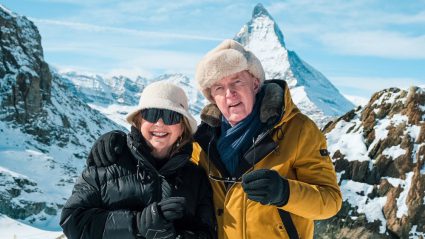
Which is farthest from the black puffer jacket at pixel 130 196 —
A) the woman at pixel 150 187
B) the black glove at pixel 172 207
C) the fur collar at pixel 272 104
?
the fur collar at pixel 272 104

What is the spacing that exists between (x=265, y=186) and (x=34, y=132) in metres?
140

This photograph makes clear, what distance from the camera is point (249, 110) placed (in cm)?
444

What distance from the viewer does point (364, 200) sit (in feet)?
42.1

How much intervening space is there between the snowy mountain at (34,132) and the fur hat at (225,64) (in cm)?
8009

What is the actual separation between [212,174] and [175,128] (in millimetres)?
557

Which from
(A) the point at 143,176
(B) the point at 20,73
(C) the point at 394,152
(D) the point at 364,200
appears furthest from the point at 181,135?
(B) the point at 20,73

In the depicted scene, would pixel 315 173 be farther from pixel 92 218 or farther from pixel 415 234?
pixel 415 234

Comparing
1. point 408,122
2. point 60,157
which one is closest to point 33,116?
point 60,157

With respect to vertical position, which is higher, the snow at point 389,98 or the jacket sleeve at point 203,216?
the snow at point 389,98

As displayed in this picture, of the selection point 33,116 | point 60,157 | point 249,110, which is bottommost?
point 60,157

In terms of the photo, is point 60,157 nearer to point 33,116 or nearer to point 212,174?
point 33,116

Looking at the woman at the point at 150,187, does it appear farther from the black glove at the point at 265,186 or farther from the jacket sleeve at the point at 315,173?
the jacket sleeve at the point at 315,173

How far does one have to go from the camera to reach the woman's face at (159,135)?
4461 mm

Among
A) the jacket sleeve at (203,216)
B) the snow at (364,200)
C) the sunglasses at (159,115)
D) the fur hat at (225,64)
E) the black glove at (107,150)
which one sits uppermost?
the fur hat at (225,64)
